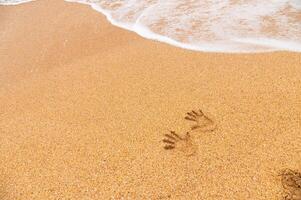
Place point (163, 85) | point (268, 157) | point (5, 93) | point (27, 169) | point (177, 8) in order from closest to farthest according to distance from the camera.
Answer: point (268, 157), point (27, 169), point (163, 85), point (5, 93), point (177, 8)

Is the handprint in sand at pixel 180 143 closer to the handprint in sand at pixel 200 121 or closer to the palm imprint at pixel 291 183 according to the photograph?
the handprint in sand at pixel 200 121

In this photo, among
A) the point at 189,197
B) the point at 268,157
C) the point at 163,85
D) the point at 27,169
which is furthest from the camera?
the point at 163,85

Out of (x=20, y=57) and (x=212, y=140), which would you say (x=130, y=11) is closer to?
(x=20, y=57)

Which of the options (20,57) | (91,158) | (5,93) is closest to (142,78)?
(91,158)

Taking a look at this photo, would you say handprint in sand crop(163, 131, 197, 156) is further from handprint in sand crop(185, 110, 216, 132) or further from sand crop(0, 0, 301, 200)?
handprint in sand crop(185, 110, 216, 132)

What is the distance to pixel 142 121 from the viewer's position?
3043mm

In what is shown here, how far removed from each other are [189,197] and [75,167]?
2.82 feet

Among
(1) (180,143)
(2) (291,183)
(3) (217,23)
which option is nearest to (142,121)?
(1) (180,143)

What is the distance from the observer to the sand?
2.46m

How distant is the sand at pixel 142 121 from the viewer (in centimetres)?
246

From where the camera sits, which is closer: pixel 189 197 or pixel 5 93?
pixel 189 197

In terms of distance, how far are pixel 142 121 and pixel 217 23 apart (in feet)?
6.92

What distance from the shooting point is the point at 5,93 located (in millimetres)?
3775

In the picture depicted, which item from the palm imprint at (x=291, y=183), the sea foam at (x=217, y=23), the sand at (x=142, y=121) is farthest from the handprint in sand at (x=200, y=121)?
the sea foam at (x=217, y=23)
